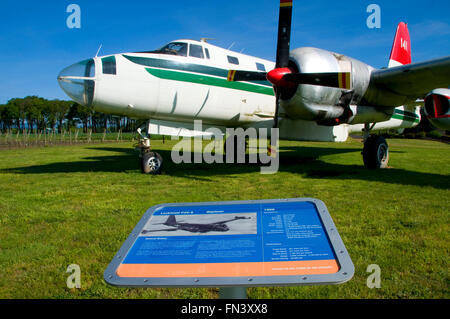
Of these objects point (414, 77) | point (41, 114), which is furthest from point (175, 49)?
point (41, 114)

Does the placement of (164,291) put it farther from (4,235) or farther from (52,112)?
(52,112)

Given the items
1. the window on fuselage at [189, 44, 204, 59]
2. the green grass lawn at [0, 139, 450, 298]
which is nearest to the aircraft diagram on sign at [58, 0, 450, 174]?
the window on fuselage at [189, 44, 204, 59]

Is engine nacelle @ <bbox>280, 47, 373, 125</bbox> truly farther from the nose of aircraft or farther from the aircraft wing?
the nose of aircraft

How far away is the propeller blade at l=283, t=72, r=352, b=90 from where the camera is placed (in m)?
7.58

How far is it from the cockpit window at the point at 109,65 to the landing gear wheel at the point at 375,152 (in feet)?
28.8

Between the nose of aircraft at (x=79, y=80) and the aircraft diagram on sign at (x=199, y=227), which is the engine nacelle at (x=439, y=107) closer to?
the aircraft diagram on sign at (x=199, y=227)

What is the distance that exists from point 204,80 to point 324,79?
361 centimetres

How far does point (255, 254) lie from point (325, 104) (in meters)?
7.69

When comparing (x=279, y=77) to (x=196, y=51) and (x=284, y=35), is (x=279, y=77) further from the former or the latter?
(x=196, y=51)

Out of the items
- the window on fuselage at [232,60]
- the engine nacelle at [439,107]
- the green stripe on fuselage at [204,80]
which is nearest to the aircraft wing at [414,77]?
the engine nacelle at [439,107]

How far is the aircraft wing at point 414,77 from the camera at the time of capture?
26.9 feet

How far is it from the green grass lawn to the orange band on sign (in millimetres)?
1431

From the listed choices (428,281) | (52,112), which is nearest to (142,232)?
(428,281)
